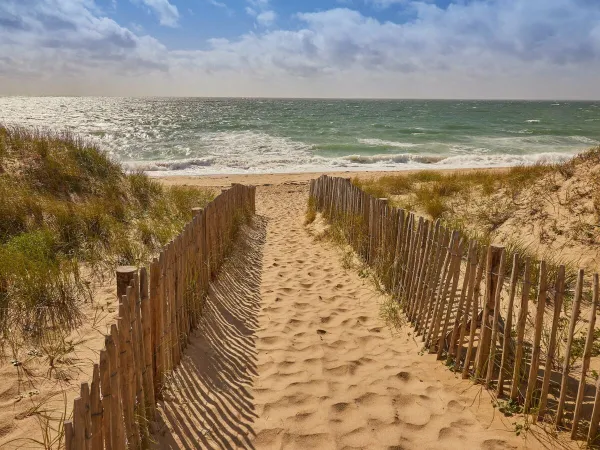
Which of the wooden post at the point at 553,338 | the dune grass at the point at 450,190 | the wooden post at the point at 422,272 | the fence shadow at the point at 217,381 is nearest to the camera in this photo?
the wooden post at the point at 553,338

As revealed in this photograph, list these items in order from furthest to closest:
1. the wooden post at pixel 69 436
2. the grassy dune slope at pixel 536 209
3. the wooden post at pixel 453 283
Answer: the grassy dune slope at pixel 536 209 < the wooden post at pixel 453 283 < the wooden post at pixel 69 436

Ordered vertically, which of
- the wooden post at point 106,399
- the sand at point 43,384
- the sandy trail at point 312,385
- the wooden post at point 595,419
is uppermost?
the wooden post at point 106,399

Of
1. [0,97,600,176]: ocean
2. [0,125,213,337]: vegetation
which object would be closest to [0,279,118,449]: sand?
[0,125,213,337]: vegetation

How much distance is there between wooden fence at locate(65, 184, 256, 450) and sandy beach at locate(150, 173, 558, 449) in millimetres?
211

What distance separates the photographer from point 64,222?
19.0 ft

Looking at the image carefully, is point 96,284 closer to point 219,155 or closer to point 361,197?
point 361,197

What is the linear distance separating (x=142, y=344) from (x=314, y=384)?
55.0 inches

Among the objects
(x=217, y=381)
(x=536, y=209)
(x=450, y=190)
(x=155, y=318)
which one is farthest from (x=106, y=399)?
(x=450, y=190)

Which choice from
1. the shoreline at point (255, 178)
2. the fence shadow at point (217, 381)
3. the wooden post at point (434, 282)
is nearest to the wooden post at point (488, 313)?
the wooden post at point (434, 282)

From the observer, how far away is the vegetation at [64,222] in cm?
392

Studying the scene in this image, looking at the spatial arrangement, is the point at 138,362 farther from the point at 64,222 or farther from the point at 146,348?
the point at 64,222

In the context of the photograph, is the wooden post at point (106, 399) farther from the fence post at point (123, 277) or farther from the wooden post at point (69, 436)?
the fence post at point (123, 277)

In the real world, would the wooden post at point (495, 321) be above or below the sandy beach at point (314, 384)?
above

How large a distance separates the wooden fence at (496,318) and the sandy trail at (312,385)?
23 cm
